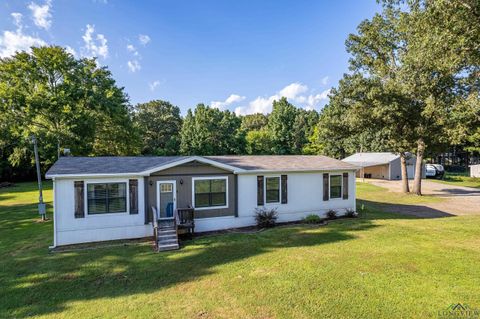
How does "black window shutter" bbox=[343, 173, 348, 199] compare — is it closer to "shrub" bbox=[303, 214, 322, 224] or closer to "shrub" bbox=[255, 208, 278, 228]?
"shrub" bbox=[303, 214, 322, 224]

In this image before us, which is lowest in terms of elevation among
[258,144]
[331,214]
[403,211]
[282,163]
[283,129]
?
[403,211]

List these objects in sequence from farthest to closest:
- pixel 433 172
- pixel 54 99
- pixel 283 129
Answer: pixel 283 129
pixel 433 172
pixel 54 99

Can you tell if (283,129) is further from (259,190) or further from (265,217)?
(265,217)

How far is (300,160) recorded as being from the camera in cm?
1488

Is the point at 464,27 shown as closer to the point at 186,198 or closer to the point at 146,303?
the point at 186,198

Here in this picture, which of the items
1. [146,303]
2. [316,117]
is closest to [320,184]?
[146,303]

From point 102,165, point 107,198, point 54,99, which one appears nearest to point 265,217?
point 107,198

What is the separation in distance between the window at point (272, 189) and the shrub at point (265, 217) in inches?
20.7

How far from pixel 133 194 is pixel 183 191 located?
1998mm

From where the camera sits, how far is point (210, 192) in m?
11.8

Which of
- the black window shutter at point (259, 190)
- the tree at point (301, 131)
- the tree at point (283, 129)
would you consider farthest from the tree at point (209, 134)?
the black window shutter at point (259, 190)

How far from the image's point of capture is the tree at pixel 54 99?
83.6ft

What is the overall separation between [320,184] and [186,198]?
274 inches

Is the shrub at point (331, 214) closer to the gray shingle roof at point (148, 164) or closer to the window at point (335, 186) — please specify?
the window at point (335, 186)
